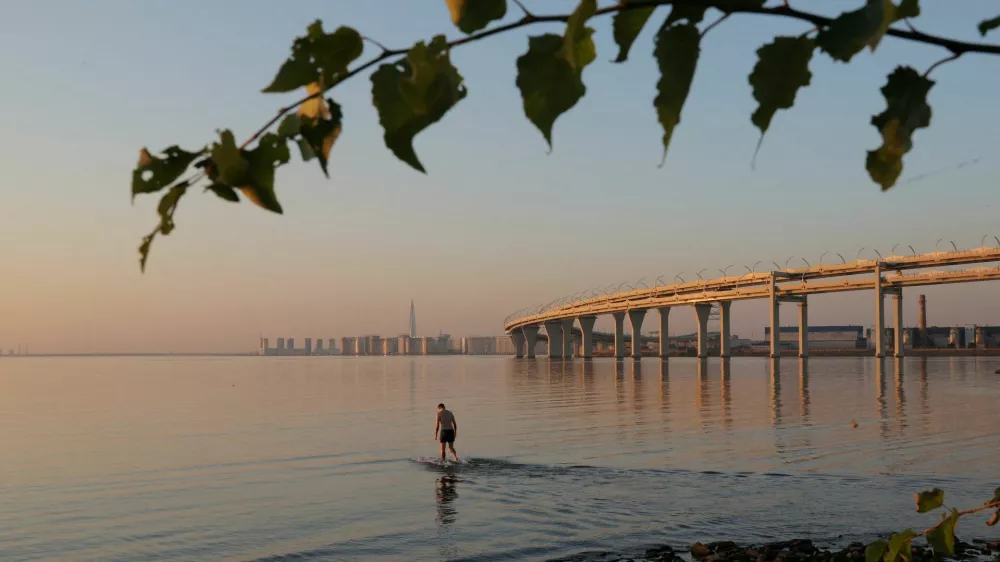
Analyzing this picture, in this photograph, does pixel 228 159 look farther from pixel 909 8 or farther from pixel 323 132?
pixel 909 8

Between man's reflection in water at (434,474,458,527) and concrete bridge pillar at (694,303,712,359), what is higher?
concrete bridge pillar at (694,303,712,359)

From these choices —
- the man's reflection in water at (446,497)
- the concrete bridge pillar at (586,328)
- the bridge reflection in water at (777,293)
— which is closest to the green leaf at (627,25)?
the man's reflection in water at (446,497)

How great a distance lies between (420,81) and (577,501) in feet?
79.4

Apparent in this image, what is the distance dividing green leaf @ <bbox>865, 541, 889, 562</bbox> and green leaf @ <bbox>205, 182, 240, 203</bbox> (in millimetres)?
1631

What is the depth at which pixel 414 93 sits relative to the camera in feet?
3.84

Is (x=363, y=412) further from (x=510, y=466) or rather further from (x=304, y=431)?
(x=510, y=466)

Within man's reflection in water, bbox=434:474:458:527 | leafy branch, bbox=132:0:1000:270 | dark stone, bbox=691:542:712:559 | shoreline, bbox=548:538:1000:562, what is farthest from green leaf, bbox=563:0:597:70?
man's reflection in water, bbox=434:474:458:527

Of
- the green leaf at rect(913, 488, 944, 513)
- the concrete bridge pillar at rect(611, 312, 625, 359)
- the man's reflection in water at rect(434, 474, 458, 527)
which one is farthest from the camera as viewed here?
the concrete bridge pillar at rect(611, 312, 625, 359)

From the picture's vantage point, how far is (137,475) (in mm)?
32156

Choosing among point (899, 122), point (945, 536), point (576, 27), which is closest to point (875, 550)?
point (945, 536)

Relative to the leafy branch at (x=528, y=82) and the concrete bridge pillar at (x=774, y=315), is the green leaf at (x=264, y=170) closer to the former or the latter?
the leafy branch at (x=528, y=82)

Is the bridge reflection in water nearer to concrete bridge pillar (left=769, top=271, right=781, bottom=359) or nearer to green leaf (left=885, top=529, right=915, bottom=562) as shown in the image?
concrete bridge pillar (left=769, top=271, right=781, bottom=359)

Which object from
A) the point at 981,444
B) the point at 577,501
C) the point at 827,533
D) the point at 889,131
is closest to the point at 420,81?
the point at 889,131

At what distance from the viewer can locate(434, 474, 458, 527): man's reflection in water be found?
22578mm
